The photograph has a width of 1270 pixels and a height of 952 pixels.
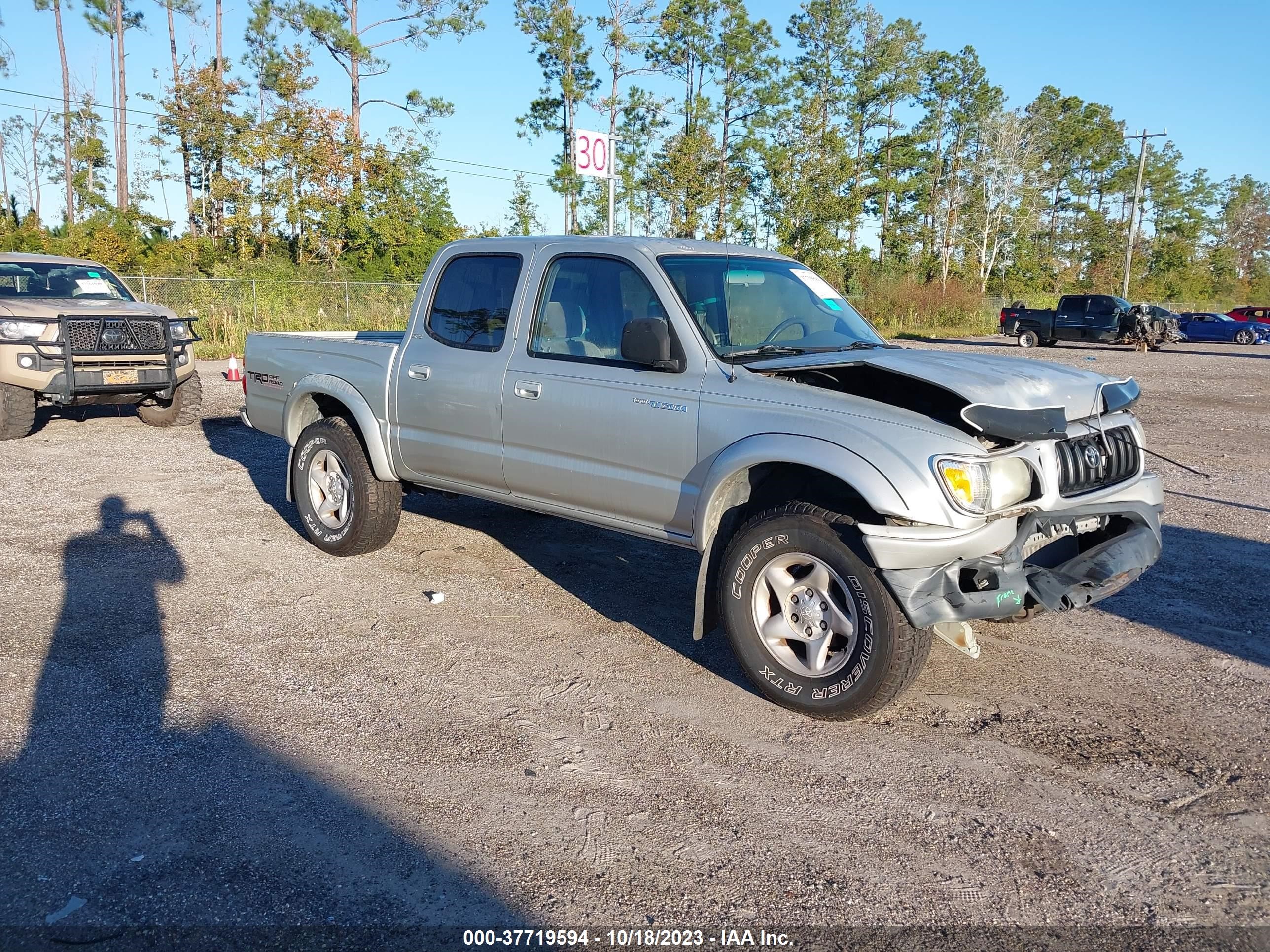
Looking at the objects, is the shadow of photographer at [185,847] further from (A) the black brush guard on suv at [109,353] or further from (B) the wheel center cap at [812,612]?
(A) the black brush guard on suv at [109,353]

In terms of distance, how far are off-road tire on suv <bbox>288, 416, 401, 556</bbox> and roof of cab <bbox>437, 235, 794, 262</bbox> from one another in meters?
1.63

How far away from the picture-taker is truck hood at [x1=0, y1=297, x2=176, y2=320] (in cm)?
1037

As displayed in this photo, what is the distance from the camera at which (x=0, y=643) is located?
16.1ft

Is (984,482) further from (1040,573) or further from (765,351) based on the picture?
(765,351)

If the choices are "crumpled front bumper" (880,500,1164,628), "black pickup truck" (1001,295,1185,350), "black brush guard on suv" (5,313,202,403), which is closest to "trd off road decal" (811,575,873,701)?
"crumpled front bumper" (880,500,1164,628)

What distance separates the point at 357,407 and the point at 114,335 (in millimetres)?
6009

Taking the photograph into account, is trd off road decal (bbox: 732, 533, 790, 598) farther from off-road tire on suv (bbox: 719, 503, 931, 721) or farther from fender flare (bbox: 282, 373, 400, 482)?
fender flare (bbox: 282, 373, 400, 482)

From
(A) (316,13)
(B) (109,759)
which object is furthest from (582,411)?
(A) (316,13)

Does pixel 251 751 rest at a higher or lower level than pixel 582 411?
lower

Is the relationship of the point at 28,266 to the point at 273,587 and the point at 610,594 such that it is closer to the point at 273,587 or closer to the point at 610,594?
the point at 273,587

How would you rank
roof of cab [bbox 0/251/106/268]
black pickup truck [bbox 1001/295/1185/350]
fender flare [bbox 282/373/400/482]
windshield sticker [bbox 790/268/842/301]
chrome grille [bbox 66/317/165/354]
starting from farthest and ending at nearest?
1. black pickup truck [bbox 1001/295/1185/350]
2. roof of cab [bbox 0/251/106/268]
3. chrome grille [bbox 66/317/165/354]
4. fender flare [bbox 282/373/400/482]
5. windshield sticker [bbox 790/268/842/301]

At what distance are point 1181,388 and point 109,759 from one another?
66.5 ft

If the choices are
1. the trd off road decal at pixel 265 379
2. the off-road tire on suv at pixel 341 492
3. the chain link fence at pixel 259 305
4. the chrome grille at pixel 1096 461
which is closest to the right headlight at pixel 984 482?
the chrome grille at pixel 1096 461

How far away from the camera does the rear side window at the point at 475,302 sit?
5.62 m
